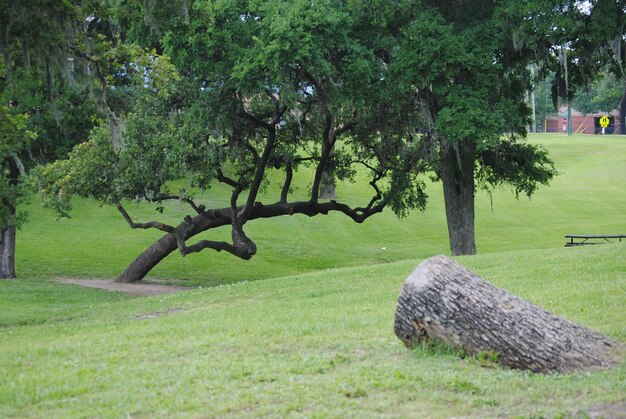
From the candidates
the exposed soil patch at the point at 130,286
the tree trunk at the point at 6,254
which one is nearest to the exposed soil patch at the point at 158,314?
the exposed soil patch at the point at 130,286

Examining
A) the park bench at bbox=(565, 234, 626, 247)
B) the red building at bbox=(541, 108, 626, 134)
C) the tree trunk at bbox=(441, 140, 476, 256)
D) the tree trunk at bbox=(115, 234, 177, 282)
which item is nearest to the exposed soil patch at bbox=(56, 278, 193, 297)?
the tree trunk at bbox=(115, 234, 177, 282)

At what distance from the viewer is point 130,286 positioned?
26.3 metres

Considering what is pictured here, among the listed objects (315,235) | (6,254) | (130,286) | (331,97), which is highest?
(331,97)

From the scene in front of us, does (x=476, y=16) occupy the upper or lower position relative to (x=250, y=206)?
upper

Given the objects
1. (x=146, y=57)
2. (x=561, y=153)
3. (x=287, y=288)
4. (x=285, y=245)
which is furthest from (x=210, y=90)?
(x=561, y=153)

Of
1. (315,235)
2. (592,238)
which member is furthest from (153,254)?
(592,238)

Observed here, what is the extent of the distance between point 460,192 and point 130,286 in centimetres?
1053

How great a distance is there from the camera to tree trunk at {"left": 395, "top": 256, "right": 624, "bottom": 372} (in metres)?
8.21

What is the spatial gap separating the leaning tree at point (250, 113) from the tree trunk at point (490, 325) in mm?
12204

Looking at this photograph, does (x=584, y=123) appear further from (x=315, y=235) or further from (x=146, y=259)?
(x=146, y=259)

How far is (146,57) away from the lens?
1762cm

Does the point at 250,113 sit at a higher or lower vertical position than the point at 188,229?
higher

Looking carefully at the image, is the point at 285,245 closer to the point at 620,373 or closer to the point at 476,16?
the point at 476,16

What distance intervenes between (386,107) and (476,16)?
3.67 metres
